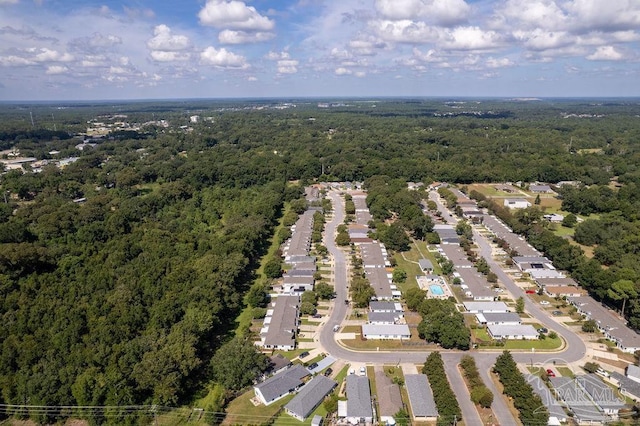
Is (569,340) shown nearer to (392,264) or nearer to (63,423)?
(392,264)

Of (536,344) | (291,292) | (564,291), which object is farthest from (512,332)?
(291,292)

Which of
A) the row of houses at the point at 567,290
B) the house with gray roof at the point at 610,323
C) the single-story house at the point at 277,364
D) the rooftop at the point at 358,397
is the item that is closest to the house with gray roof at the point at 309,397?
the rooftop at the point at 358,397

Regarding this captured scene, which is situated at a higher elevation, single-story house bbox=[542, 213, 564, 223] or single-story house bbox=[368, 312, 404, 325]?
single-story house bbox=[542, 213, 564, 223]

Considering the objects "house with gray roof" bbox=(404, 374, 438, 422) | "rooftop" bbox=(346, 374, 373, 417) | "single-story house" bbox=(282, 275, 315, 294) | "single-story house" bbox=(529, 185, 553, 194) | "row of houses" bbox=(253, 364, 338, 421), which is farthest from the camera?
"single-story house" bbox=(529, 185, 553, 194)

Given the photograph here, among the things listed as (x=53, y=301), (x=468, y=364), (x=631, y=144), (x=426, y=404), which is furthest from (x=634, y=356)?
(x=631, y=144)

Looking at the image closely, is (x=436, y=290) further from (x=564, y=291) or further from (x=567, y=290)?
(x=567, y=290)

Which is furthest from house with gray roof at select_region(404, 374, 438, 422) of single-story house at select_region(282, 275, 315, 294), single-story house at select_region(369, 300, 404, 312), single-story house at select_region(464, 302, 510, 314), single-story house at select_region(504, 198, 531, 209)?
single-story house at select_region(504, 198, 531, 209)

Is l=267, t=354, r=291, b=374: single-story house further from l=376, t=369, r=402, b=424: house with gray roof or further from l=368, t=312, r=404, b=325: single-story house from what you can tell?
l=368, t=312, r=404, b=325: single-story house
